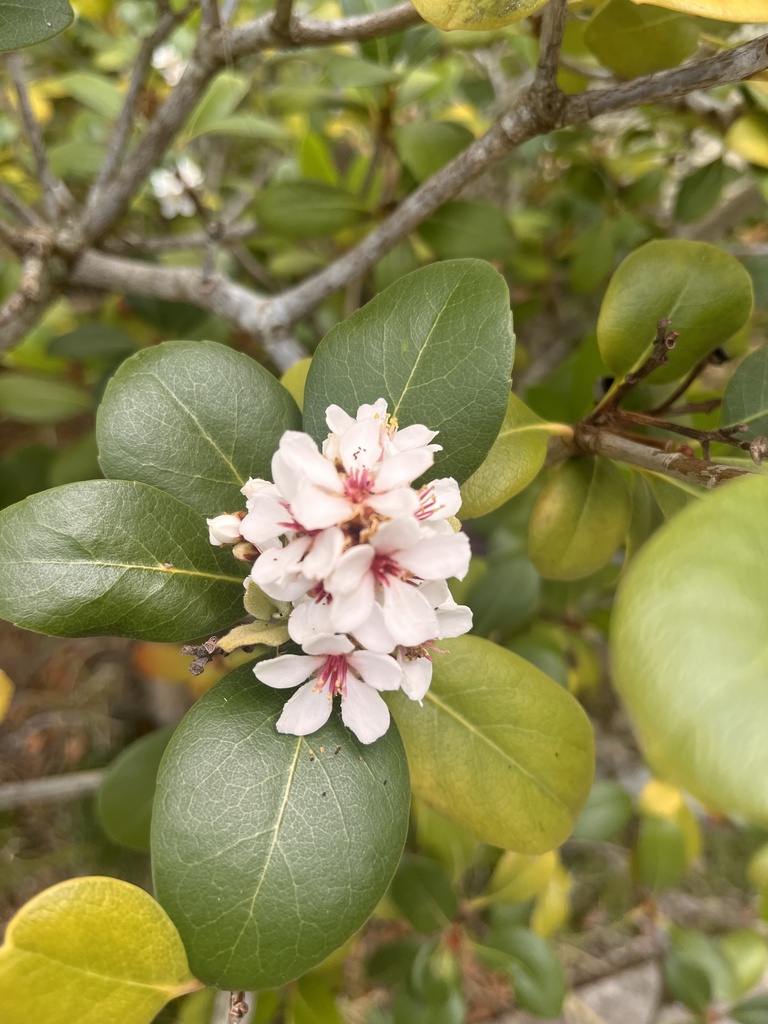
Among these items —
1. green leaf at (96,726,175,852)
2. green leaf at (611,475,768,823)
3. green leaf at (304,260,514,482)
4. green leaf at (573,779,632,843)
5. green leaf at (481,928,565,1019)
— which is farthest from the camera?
green leaf at (573,779,632,843)

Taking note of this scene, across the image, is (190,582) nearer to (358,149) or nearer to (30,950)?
(30,950)

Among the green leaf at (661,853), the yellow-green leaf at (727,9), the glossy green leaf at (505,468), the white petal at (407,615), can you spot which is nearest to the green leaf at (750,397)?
the glossy green leaf at (505,468)

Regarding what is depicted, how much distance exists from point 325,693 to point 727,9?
579 mm

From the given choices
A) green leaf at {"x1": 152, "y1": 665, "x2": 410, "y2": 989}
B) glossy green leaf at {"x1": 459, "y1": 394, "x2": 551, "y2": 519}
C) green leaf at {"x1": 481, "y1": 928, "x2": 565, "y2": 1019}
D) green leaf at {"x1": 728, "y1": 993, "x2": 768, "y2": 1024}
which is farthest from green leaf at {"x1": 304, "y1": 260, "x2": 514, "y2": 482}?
green leaf at {"x1": 728, "y1": 993, "x2": 768, "y2": 1024}

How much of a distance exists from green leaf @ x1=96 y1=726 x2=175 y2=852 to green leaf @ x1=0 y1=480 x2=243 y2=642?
54cm

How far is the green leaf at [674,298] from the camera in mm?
716

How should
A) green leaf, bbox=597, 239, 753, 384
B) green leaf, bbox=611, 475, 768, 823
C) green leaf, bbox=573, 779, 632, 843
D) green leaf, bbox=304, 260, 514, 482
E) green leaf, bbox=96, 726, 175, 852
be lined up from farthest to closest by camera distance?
green leaf, bbox=573, 779, 632, 843 → green leaf, bbox=96, 726, 175, 852 → green leaf, bbox=597, 239, 753, 384 → green leaf, bbox=304, 260, 514, 482 → green leaf, bbox=611, 475, 768, 823

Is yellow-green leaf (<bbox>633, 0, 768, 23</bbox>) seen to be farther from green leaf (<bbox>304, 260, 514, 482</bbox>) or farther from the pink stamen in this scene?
the pink stamen

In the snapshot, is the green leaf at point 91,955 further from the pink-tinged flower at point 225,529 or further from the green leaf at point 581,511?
the green leaf at point 581,511

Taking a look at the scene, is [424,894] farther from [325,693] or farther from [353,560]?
[353,560]

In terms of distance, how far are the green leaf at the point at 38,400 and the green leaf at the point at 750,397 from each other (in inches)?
48.4

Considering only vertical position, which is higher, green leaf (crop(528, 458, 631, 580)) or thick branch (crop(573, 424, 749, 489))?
thick branch (crop(573, 424, 749, 489))

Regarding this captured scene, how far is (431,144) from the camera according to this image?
3.47 ft

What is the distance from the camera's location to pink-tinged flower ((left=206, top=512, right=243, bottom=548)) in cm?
55
